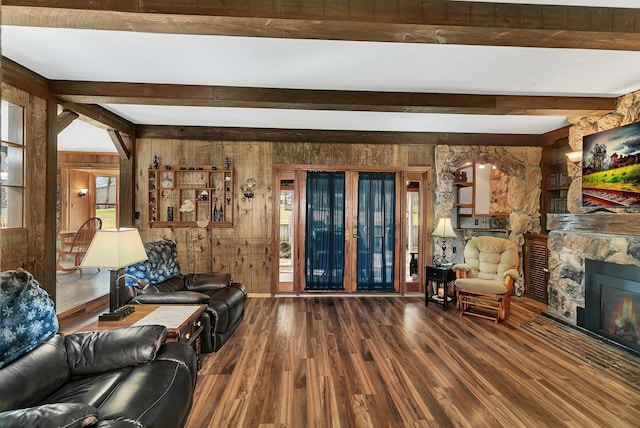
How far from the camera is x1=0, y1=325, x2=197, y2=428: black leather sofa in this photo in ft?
4.80

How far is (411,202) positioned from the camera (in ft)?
17.6

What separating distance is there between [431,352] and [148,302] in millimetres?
2786

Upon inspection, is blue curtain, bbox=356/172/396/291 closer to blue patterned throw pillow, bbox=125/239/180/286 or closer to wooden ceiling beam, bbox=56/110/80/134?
blue patterned throw pillow, bbox=125/239/180/286

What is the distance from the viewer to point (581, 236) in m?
3.89

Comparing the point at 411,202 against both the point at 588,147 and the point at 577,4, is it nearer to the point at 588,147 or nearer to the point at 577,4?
the point at 588,147

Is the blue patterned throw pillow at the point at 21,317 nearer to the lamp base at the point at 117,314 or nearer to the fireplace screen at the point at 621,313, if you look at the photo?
the lamp base at the point at 117,314

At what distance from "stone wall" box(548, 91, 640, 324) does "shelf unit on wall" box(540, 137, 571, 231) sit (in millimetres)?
689

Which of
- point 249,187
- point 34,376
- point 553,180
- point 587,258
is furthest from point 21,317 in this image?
point 553,180

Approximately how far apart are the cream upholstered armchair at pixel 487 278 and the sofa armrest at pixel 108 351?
3681 millimetres

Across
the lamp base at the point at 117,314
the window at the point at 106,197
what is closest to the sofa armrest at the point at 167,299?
the lamp base at the point at 117,314

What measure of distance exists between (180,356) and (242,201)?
3101 mm

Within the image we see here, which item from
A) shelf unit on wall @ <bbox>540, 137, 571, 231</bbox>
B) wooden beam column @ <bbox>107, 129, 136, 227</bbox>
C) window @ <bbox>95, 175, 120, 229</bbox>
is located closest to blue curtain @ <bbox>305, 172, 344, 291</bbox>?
wooden beam column @ <bbox>107, 129, 136, 227</bbox>

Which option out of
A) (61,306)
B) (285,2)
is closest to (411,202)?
(285,2)

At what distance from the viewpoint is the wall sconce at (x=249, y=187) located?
4.98 m
